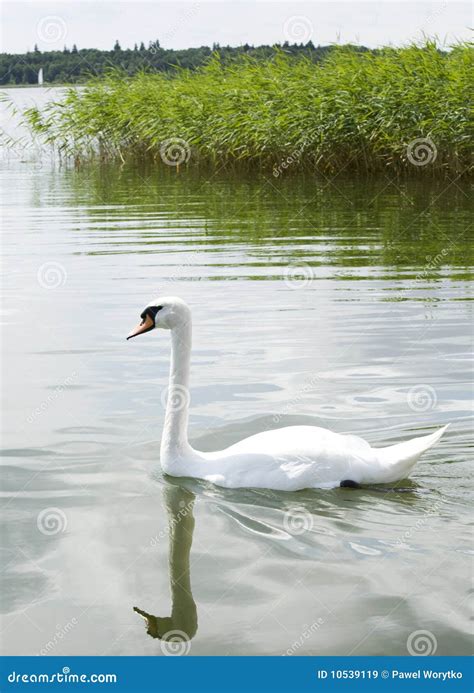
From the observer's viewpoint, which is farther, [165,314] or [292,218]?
[292,218]

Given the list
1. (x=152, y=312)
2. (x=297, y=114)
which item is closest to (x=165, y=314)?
(x=152, y=312)

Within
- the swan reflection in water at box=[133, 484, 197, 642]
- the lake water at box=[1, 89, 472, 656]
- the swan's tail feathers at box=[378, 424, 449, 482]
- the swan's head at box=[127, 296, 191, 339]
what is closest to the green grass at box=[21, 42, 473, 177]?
the lake water at box=[1, 89, 472, 656]

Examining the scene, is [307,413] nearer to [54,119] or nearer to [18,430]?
[18,430]

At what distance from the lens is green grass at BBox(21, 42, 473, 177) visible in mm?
21234

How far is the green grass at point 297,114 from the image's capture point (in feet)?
69.7

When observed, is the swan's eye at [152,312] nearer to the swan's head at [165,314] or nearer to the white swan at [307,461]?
the swan's head at [165,314]

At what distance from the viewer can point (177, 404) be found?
6.73 metres

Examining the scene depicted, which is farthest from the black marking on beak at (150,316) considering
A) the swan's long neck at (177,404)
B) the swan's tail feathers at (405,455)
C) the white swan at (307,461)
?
the swan's tail feathers at (405,455)

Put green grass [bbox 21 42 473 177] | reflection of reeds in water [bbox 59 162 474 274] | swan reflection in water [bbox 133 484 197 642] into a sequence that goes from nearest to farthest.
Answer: swan reflection in water [bbox 133 484 197 642], reflection of reeds in water [bbox 59 162 474 274], green grass [bbox 21 42 473 177]

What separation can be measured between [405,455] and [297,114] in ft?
55.5

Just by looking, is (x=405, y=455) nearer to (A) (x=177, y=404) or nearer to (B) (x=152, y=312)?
(A) (x=177, y=404)

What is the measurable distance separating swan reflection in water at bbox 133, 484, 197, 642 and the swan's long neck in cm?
20

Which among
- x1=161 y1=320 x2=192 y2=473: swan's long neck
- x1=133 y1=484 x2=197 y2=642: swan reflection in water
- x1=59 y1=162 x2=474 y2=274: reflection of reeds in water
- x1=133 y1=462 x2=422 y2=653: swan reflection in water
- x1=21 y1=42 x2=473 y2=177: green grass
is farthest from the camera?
x1=21 y1=42 x2=473 y2=177: green grass

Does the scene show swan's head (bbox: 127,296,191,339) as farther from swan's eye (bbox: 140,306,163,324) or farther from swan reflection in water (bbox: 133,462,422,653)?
swan reflection in water (bbox: 133,462,422,653)
